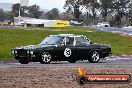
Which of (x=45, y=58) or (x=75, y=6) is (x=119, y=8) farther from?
(x=45, y=58)

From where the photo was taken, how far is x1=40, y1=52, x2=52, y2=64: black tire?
21891 mm

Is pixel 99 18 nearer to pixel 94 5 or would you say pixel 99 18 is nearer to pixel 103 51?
Answer: pixel 94 5

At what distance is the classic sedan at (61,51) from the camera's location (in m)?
21.8

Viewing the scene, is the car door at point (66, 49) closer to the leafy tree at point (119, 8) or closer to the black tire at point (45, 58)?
the black tire at point (45, 58)

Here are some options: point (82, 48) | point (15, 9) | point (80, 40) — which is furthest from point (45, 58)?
point (15, 9)

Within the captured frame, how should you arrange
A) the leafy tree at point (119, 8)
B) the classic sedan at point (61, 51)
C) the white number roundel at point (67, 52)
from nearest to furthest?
1. the classic sedan at point (61, 51)
2. the white number roundel at point (67, 52)
3. the leafy tree at point (119, 8)

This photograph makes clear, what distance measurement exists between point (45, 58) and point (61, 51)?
3.30 feet

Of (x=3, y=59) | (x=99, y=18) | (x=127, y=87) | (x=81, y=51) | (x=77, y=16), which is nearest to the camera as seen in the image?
(x=127, y=87)

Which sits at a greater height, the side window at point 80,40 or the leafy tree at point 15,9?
the side window at point 80,40

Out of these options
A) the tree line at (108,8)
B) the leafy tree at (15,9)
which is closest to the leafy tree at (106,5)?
the tree line at (108,8)

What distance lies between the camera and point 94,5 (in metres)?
146

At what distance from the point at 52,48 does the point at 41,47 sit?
588mm

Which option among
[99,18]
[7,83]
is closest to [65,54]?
[7,83]

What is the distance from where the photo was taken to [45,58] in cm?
2200
